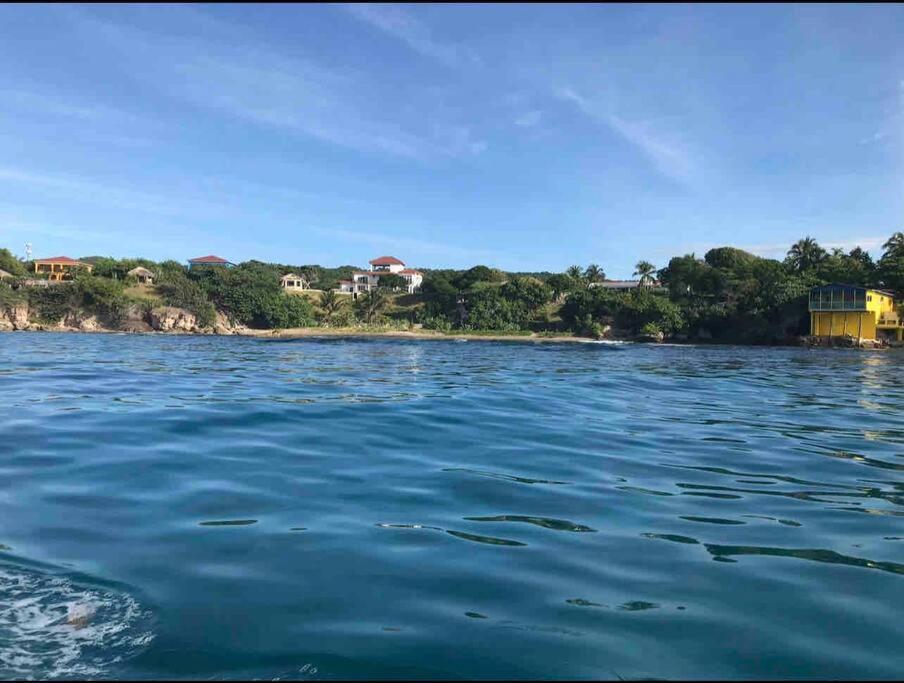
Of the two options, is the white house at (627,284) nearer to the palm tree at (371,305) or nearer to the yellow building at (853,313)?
the palm tree at (371,305)

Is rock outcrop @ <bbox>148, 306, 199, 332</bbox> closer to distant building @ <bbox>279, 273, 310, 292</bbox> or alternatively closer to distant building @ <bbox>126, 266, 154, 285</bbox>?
distant building @ <bbox>126, 266, 154, 285</bbox>

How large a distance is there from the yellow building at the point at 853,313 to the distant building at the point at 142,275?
265ft

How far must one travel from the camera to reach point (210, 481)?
5949mm

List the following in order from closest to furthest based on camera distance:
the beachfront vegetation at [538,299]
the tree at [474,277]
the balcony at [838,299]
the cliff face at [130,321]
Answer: the balcony at [838,299]
the beachfront vegetation at [538,299]
the cliff face at [130,321]
the tree at [474,277]

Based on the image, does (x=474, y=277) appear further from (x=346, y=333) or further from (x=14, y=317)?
(x=14, y=317)

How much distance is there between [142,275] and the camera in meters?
90.7

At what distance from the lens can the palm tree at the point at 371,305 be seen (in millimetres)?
87088

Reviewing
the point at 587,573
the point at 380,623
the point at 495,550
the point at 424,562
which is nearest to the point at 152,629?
→ the point at 380,623

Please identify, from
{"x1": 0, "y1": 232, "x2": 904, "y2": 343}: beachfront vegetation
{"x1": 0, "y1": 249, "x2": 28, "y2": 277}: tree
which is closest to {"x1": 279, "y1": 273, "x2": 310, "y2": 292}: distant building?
{"x1": 0, "y1": 232, "x2": 904, "y2": 343}: beachfront vegetation

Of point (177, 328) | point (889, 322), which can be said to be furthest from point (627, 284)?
point (177, 328)

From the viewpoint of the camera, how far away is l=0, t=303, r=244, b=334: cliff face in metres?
70.4

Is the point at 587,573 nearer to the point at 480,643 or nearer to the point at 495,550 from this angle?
the point at 495,550

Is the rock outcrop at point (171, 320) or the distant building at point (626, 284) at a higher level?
→ the distant building at point (626, 284)

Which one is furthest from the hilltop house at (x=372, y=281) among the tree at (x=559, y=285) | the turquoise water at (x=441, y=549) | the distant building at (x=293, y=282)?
the turquoise water at (x=441, y=549)
